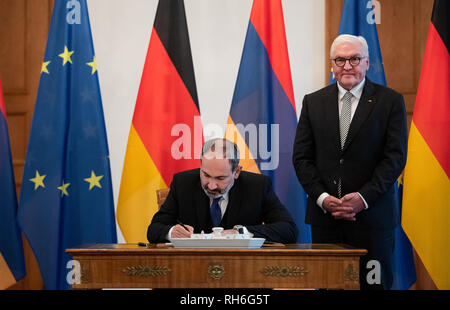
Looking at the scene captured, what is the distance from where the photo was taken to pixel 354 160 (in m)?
3.01

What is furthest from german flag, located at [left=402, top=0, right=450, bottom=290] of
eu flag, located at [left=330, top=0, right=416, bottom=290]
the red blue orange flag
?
the red blue orange flag

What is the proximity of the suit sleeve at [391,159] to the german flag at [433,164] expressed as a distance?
103 cm

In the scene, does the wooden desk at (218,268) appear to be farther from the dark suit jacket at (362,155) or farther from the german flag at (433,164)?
the german flag at (433,164)

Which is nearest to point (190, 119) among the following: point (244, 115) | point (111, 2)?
point (244, 115)

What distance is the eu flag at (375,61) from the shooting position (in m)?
4.11

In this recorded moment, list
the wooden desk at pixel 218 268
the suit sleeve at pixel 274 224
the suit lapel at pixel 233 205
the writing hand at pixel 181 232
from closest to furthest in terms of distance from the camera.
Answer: the wooden desk at pixel 218 268
the writing hand at pixel 181 232
the suit sleeve at pixel 274 224
the suit lapel at pixel 233 205

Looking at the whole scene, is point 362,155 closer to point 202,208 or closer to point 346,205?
point 346,205

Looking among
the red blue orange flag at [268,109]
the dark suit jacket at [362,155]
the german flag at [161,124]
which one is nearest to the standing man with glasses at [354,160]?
the dark suit jacket at [362,155]

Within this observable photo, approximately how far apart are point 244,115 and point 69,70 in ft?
4.34

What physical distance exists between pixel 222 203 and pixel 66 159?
1.66 m

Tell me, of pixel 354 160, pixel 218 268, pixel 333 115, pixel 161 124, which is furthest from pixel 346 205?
pixel 161 124

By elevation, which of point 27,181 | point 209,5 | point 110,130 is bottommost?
point 27,181

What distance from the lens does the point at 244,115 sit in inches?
165
